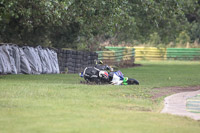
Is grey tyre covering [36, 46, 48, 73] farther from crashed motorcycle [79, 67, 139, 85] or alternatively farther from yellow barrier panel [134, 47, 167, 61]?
yellow barrier panel [134, 47, 167, 61]

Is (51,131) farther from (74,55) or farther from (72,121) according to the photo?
(74,55)

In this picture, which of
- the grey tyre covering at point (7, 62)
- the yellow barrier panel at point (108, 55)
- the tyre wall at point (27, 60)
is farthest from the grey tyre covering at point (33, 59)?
the yellow barrier panel at point (108, 55)

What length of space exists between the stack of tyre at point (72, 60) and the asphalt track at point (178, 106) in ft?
40.6

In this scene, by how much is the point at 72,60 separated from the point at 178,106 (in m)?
15.1

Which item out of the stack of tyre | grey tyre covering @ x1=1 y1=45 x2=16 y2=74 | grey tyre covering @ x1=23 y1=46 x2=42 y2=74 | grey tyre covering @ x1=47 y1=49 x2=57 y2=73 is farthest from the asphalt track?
the stack of tyre

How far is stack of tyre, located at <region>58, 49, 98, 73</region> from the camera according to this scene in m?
25.3

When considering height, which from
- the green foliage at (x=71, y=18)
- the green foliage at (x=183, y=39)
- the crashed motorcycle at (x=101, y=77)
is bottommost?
the green foliage at (x=183, y=39)

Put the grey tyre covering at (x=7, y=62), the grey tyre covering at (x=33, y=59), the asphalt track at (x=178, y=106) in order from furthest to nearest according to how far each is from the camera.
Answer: the grey tyre covering at (x=33, y=59) < the grey tyre covering at (x=7, y=62) < the asphalt track at (x=178, y=106)

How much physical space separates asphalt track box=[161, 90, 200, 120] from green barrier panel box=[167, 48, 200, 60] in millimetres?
33321

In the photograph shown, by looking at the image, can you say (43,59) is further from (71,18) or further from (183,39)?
(183,39)

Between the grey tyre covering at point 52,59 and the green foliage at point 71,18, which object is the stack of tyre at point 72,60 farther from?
the green foliage at point 71,18

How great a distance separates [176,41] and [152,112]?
44.1 meters

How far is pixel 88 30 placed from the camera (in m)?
26.7

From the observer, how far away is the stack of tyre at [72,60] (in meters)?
25.3
